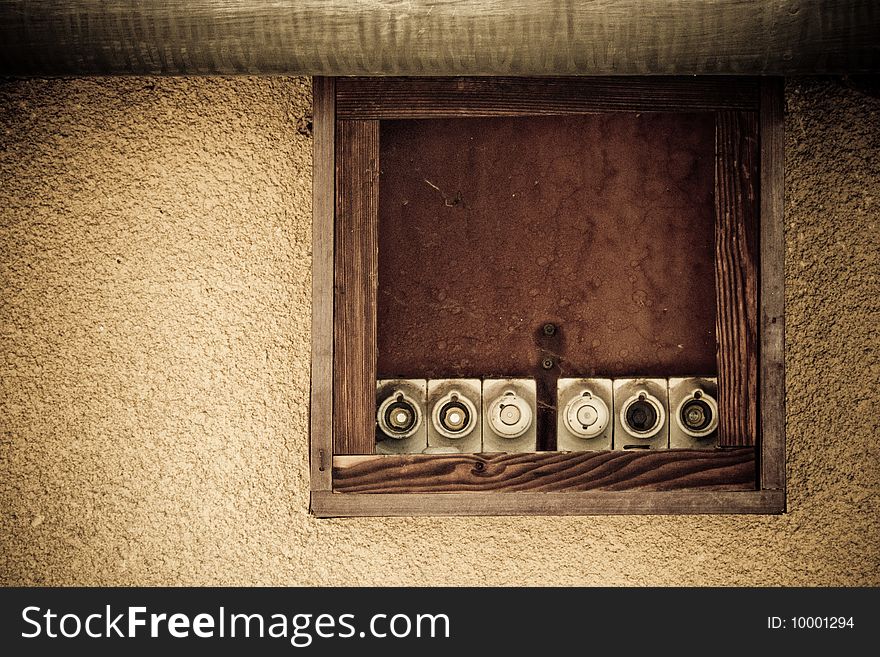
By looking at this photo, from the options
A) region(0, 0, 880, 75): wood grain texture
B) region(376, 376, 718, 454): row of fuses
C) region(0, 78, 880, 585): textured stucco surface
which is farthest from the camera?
region(0, 78, 880, 585): textured stucco surface

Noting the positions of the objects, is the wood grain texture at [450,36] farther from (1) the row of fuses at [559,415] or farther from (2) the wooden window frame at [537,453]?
(1) the row of fuses at [559,415]

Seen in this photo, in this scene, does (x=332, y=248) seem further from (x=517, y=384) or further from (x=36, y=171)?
(x=36, y=171)

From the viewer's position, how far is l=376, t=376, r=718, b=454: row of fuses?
0.86 meters

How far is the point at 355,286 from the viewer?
33.2 inches

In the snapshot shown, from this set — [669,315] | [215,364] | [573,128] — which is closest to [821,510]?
[669,315]

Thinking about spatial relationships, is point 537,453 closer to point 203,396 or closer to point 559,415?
point 559,415

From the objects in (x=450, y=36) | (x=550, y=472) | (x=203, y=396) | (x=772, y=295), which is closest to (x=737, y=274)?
(x=772, y=295)

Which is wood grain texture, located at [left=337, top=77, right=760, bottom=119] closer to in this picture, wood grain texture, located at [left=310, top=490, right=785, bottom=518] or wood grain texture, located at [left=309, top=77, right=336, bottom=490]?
wood grain texture, located at [left=309, top=77, right=336, bottom=490]

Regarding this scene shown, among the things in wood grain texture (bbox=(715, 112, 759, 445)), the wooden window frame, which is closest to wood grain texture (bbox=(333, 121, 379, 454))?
the wooden window frame

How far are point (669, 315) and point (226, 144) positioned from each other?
0.69 metres

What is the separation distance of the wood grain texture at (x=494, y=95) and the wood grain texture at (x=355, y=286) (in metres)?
0.04

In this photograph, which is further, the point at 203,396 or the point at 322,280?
the point at 203,396

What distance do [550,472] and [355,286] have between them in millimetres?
349

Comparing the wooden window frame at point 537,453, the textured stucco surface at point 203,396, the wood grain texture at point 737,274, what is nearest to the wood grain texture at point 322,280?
the wooden window frame at point 537,453
